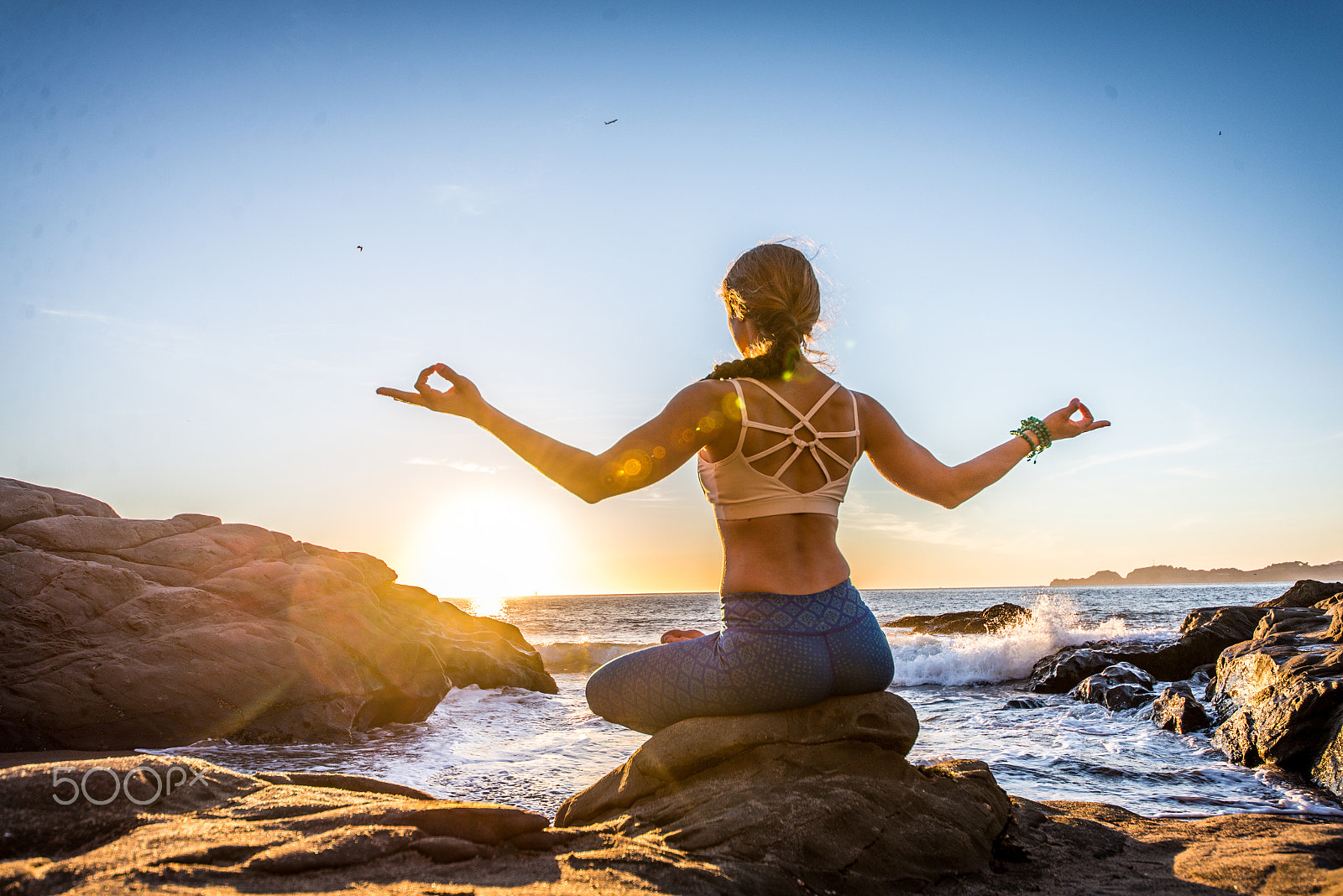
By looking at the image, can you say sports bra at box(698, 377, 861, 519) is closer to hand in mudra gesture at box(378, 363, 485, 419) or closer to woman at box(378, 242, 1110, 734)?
woman at box(378, 242, 1110, 734)

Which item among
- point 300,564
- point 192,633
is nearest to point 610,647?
point 300,564

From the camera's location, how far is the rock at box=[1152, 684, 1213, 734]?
24.1 feet

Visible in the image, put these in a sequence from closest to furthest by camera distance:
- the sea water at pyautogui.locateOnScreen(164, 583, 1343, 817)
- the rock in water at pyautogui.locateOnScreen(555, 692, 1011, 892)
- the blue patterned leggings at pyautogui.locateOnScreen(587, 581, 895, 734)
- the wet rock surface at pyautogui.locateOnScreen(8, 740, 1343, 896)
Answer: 1. the wet rock surface at pyautogui.locateOnScreen(8, 740, 1343, 896)
2. the rock in water at pyautogui.locateOnScreen(555, 692, 1011, 892)
3. the blue patterned leggings at pyautogui.locateOnScreen(587, 581, 895, 734)
4. the sea water at pyautogui.locateOnScreen(164, 583, 1343, 817)

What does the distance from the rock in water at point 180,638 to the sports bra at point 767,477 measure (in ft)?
21.1

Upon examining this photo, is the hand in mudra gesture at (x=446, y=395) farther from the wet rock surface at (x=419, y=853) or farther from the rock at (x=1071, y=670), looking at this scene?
the rock at (x=1071, y=670)

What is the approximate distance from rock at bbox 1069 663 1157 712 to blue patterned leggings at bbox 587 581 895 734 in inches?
320

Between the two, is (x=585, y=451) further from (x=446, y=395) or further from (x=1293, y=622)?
(x=1293, y=622)

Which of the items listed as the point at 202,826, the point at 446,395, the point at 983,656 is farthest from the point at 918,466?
the point at 983,656

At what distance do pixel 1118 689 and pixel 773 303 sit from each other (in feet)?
30.3

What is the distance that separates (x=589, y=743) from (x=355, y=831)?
18.5ft

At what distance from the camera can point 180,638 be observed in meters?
7.07

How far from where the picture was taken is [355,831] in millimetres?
2027

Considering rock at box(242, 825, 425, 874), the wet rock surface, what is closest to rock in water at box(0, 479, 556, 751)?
the wet rock surface

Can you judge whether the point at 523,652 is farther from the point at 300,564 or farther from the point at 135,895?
the point at 135,895
